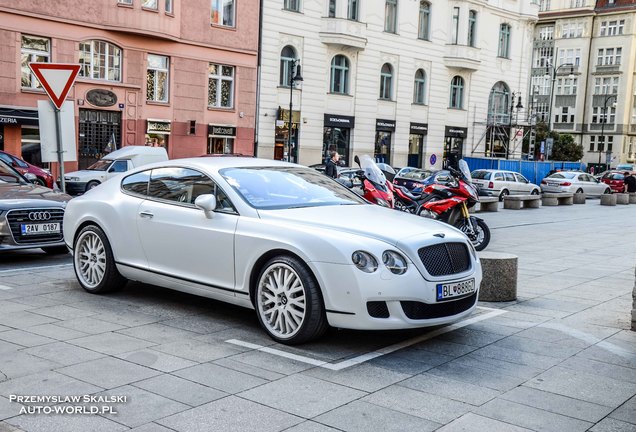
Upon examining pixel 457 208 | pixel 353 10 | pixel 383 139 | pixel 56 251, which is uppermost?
pixel 353 10

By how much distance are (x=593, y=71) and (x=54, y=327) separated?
306ft

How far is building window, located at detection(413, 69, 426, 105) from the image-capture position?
46469 millimetres

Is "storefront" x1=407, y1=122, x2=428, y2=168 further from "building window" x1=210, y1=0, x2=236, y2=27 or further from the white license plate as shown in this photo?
the white license plate

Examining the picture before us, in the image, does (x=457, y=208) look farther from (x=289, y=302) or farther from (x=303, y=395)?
(x=303, y=395)

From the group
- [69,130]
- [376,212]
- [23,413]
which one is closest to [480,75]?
[69,130]

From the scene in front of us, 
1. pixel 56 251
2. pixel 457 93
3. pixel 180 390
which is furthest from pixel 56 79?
pixel 457 93

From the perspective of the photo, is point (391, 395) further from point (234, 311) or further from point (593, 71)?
point (593, 71)

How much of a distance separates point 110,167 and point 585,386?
21465mm

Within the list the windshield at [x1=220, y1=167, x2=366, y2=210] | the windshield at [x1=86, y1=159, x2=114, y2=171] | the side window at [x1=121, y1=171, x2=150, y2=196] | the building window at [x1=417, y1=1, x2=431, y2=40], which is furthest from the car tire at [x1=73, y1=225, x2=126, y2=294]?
the building window at [x1=417, y1=1, x2=431, y2=40]

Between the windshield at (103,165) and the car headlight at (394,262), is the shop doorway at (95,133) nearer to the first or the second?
the windshield at (103,165)

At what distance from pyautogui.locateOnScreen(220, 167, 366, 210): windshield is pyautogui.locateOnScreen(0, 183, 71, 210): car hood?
4.04m

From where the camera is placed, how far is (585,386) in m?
5.45

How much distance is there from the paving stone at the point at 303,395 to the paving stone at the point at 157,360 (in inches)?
30.1

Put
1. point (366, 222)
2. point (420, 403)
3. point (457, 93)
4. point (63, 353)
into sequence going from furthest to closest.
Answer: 1. point (457, 93)
2. point (366, 222)
3. point (63, 353)
4. point (420, 403)
